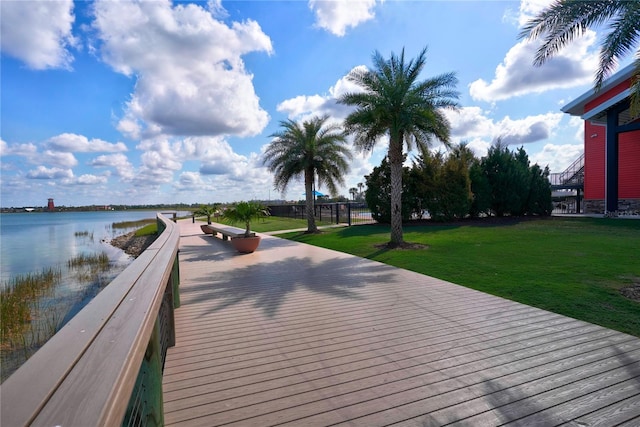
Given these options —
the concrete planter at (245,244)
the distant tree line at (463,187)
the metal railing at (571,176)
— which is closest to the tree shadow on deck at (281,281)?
the concrete planter at (245,244)

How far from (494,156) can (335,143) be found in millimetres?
11342

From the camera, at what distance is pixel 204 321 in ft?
16.1

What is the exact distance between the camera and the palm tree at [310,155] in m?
17.9

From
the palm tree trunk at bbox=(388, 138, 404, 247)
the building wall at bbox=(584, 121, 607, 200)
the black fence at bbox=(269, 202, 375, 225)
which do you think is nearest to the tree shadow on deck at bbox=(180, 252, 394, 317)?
the palm tree trunk at bbox=(388, 138, 404, 247)

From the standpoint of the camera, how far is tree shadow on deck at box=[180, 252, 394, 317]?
6.03 meters

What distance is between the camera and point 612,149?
68.0ft

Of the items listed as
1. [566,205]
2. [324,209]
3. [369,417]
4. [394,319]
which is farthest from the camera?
[566,205]

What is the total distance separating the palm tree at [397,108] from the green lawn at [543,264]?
216 centimetres

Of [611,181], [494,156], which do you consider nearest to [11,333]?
[494,156]

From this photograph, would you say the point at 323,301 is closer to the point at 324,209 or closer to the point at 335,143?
the point at 335,143

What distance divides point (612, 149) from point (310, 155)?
17776 millimetres

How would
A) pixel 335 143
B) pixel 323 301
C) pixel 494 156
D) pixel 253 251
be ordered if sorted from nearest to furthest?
pixel 323 301
pixel 253 251
pixel 335 143
pixel 494 156

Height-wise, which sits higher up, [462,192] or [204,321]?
[462,192]

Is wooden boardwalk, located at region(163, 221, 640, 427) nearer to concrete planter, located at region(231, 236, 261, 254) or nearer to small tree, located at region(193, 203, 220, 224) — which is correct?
concrete planter, located at region(231, 236, 261, 254)
